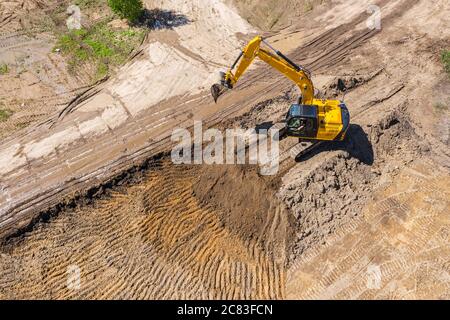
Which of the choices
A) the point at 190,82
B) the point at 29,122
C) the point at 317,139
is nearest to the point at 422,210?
the point at 317,139

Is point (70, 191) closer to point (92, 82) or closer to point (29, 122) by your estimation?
point (29, 122)

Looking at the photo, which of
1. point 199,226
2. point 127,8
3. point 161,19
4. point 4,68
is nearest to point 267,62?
point 199,226

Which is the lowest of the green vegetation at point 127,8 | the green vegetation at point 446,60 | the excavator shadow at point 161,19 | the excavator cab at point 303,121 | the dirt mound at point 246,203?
the green vegetation at point 446,60

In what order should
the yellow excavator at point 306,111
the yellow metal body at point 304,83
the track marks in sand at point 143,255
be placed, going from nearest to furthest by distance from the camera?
the track marks in sand at point 143,255 < the yellow metal body at point 304,83 < the yellow excavator at point 306,111

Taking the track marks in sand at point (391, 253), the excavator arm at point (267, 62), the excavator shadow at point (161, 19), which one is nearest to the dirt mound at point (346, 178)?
the track marks in sand at point (391, 253)

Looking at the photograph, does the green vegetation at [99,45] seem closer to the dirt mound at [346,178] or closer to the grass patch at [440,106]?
the dirt mound at [346,178]

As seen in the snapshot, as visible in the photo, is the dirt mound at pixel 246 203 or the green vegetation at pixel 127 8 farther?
the green vegetation at pixel 127 8

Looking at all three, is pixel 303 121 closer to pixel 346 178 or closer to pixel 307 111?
pixel 307 111
